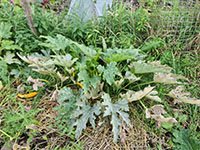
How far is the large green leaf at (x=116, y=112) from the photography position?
2223 mm

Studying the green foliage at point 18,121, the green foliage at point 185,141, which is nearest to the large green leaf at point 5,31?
the green foliage at point 18,121

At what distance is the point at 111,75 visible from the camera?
234 centimetres

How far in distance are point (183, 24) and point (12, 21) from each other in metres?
1.25

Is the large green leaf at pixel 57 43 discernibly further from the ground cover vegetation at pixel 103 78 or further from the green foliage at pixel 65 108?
the green foliage at pixel 65 108

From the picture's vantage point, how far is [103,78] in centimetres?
237

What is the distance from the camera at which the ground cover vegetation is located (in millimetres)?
2285

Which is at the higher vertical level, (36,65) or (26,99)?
(36,65)

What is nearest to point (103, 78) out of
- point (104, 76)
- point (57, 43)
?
point (104, 76)

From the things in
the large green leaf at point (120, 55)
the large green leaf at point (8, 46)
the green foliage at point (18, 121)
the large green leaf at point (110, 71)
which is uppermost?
the large green leaf at point (8, 46)

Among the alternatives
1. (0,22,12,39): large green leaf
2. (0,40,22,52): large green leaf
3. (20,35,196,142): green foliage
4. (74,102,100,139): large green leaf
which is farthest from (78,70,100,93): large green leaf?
(0,22,12,39): large green leaf

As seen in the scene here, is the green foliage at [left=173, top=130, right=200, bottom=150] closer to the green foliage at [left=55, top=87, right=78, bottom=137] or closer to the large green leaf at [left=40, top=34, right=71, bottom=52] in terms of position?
the green foliage at [left=55, top=87, right=78, bottom=137]

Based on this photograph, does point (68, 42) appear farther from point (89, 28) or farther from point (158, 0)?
point (158, 0)

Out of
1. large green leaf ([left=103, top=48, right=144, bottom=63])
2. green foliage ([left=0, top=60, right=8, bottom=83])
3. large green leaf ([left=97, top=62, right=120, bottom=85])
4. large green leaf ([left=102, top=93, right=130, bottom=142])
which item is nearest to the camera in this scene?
large green leaf ([left=102, top=93, right=130, bottom=142])

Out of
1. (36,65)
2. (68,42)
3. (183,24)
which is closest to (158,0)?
(183,24)
